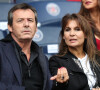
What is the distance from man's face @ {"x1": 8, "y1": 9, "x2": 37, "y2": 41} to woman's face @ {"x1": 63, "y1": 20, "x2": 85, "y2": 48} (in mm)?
311

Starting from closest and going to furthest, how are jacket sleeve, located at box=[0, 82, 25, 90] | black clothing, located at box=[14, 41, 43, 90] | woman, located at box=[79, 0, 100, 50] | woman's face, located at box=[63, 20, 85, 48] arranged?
jacket sleeve, located at box=[0, 82, 25, 90]
black clothing, located at box=[14, 41, 43, 90]
woman's face, located at box=[63, 20, 85, 48]
woman, located at box=[79, 0, 100, 50]

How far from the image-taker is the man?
1.41m

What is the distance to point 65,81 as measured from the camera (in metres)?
1.51

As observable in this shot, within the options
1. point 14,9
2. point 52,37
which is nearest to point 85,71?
point 14,9

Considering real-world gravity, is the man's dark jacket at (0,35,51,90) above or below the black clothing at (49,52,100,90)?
above

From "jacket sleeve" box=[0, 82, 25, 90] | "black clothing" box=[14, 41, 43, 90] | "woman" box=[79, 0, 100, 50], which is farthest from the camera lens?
"woman" box=[79, 0, 100, 50]

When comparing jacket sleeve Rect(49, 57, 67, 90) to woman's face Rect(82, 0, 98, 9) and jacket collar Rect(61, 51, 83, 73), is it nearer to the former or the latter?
jacket collar Rect(61, 51, 83, 73)

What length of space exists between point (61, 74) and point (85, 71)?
0.34 meters

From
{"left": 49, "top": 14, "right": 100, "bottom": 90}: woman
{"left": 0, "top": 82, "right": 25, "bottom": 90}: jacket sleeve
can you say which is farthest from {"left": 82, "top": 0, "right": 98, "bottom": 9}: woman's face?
{"left": 0, "top": 82, "right": 25, "bottom": 90}: jacket sleeve

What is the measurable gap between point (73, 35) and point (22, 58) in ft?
Answer: 1.38

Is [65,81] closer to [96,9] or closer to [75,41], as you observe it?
[75,41]

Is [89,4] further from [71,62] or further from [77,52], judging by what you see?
[71,62]

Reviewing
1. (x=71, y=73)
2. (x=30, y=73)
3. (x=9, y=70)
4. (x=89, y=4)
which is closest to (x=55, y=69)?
(x=71, y=73)

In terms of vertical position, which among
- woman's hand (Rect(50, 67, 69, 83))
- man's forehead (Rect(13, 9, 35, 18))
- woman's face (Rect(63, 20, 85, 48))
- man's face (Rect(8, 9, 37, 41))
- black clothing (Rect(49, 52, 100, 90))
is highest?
man's forehead (Rect(13, 9, 35, 18))
